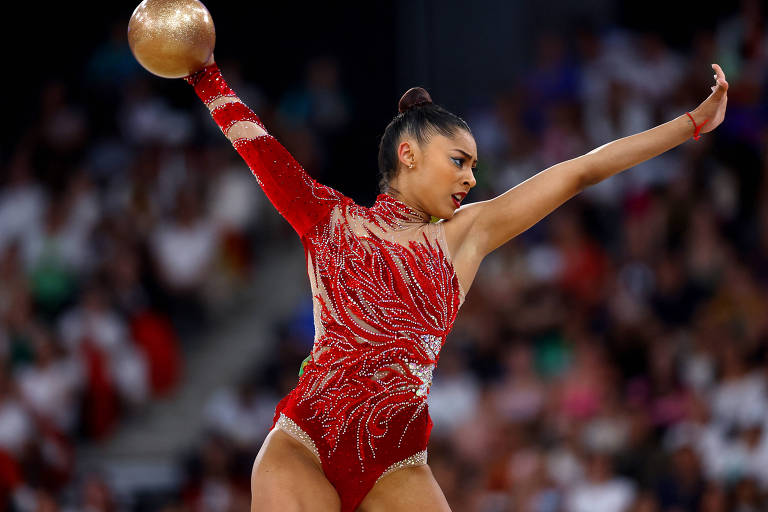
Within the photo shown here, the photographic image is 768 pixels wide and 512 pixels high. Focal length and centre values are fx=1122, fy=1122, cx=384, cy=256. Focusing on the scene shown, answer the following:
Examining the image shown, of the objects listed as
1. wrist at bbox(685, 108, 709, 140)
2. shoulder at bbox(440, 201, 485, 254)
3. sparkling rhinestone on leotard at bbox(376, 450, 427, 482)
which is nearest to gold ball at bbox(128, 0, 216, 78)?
shoulder at bbox(440, 201, 485, 254)

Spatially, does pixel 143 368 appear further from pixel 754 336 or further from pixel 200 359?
pixel 754 336

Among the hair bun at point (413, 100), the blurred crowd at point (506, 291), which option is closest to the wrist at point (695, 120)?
the hair bun at point (413, 100)

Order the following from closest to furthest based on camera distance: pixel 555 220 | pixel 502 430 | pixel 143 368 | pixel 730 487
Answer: pixel 730 487
pixel 502 430
pixel 555 220
pixel 143 368

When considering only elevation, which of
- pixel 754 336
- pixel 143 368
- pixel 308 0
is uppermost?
pixel 308 0

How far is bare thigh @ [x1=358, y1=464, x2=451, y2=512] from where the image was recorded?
3.16 m

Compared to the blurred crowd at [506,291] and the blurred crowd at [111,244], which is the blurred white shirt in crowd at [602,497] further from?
the blurred crowd at [111,244]

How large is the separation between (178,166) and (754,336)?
5.01m

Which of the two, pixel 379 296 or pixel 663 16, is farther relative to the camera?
pixel 663 16

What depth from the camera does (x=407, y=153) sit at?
3.37 m

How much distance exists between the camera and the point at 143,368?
→ 8.64m

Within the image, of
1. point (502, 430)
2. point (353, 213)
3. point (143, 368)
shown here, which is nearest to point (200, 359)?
point (143, 368)

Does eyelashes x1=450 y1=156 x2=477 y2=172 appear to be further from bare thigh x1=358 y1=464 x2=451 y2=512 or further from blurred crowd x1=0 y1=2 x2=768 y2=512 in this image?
blurred crowd x1=0 y1=2 x2=768 y2=512

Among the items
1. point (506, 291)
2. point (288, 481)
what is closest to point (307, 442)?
point (288, 481)

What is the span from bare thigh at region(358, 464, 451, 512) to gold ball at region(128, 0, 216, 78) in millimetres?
1394
